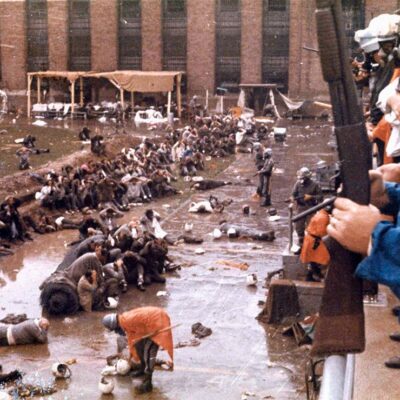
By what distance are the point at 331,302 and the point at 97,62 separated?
51.8m

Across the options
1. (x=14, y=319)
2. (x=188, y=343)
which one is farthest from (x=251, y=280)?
(x=14, y=319)

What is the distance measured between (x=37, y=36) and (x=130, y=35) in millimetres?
6314

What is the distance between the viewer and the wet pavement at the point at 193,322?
11.0 metres

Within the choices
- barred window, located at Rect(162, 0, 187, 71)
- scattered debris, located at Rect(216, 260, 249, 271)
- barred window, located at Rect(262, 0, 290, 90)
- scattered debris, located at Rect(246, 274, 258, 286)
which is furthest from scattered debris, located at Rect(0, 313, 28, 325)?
barred window, located at Rect(162, 0, 187, 71)

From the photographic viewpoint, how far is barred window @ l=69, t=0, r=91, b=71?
5253 centimetres

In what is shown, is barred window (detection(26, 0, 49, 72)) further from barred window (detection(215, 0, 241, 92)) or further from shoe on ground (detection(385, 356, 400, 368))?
shoe on ground (detection(385, 356, 400, 368))

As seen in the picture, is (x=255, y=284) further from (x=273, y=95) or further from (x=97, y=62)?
(x=97, y=62)

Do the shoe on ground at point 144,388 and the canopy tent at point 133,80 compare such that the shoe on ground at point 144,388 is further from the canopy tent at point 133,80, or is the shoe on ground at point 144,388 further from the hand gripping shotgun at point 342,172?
the canopy tent at point 133,80

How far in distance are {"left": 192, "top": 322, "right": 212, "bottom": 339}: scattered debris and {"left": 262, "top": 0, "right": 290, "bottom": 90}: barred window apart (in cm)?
3896

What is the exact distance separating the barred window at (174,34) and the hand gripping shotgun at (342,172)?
5004 centimetres

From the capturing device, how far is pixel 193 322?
45.8ft

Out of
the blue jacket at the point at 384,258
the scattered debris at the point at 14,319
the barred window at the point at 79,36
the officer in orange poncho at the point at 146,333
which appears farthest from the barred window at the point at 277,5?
the blue jacket at the point at 384,258

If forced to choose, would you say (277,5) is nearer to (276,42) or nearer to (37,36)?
(276,42)

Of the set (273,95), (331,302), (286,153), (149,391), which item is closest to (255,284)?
(149,391)
